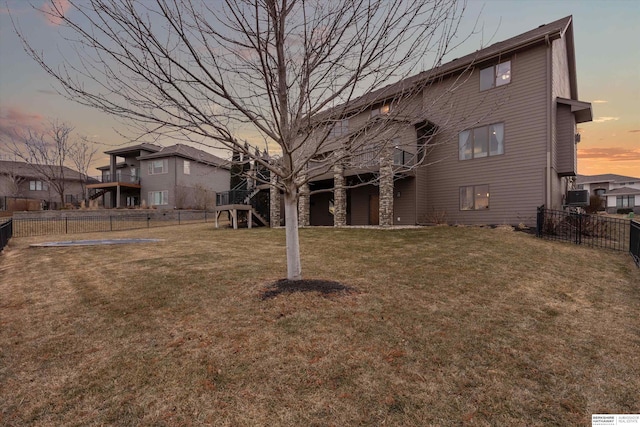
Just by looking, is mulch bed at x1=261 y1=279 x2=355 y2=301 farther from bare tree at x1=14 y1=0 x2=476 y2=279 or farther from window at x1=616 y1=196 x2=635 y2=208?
window at x1=616 y1=196 x2=635 y2=208

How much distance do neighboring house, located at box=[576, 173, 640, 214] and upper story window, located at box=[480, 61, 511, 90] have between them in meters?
41.5

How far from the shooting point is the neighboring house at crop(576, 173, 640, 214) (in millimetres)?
43938

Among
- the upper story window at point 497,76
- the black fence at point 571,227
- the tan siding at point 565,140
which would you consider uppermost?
the upper story window at point 497,76

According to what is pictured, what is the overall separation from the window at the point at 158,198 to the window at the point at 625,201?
212ft

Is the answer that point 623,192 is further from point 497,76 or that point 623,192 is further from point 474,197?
point 474,197

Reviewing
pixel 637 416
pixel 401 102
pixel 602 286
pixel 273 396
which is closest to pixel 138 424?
pixel 273 396

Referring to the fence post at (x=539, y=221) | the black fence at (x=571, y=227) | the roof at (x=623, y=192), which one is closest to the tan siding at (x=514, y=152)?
the black fence at (x=571, y=227)

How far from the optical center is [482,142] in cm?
1548

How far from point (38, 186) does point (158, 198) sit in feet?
63.8

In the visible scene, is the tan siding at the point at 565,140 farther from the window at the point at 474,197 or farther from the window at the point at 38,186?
the window at the point at 38,186

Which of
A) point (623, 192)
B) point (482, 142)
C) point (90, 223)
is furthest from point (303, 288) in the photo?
point (623, 192)

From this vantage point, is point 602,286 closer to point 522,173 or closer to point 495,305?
point 495,305

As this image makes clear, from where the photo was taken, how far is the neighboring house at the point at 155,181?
3238 centimetres

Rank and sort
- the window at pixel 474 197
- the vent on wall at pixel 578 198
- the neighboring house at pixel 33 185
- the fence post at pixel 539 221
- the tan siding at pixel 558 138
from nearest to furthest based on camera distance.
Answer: the fence post at pixel 539 221 < the tan siding at pixel 558 138 < the window at pixel 474 197 < the vent on wall at pixel 578 198 < the neighboring house at pixel 33 185
